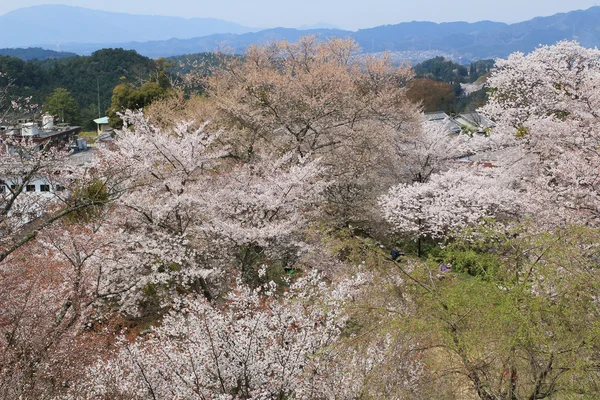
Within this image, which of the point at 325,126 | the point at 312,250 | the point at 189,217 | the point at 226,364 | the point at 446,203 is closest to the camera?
the point at 226,364

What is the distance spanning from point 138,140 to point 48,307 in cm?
557

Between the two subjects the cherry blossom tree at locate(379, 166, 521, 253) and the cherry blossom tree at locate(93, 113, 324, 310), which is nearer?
the cherry blossom tree at locate(93, 113, 324, 310)

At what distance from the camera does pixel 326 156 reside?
55.5ft

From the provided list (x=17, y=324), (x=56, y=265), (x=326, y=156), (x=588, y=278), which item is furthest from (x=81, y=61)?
(x=588, y=278)

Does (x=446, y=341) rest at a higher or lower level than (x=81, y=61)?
lower

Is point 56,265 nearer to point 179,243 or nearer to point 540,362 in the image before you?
point 179,243

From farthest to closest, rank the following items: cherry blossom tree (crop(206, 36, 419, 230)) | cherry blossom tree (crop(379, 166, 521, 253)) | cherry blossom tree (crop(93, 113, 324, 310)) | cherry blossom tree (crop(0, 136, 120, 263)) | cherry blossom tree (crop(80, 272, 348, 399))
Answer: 1. cherry blossom tree (crop(206, 36, 419, 230))
2. cherry blossom tree (crop(379, 166, 521, 253))
3. cherry blossom tree (crop(93, 113, 324, 310))
4. cherry blossom tree (crop(0, 136, 120, 263))
5. cherry blossom tree (crop(80, 272, 348, 399))

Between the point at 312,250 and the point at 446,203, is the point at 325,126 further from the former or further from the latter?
the point at 312,250

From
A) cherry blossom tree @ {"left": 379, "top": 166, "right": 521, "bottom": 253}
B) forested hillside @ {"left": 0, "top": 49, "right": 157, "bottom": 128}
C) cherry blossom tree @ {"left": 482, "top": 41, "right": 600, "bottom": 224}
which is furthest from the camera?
forested hillside @ {"left": 0, "top": 49, "right": 157, "bottom": 128}

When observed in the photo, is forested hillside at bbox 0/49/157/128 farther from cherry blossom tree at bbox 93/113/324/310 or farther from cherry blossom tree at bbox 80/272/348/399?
cherry blossom tree at bbox 80/272/348/399

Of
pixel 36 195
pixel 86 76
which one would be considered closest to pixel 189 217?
pixel 36 195

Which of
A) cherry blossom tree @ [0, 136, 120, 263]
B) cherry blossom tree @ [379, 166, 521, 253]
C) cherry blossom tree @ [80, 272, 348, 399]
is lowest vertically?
cherry blossom tree @ [379, 166, 521, 253]

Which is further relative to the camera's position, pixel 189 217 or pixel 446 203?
pixel 446 203

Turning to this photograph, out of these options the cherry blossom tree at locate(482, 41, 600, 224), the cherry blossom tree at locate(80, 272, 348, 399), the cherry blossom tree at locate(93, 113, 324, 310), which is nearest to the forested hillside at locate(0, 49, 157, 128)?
the cherry blossom tree at locate(93, 113, 324, 310)
